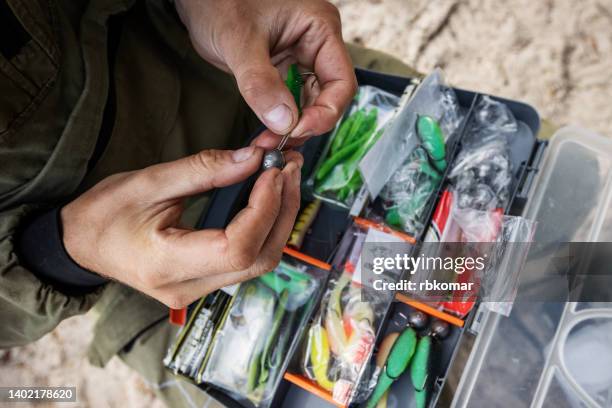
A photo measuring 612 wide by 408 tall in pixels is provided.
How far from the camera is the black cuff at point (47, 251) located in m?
0.76

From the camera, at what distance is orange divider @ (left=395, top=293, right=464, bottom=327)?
0.90m

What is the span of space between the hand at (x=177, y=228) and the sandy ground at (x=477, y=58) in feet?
2.11

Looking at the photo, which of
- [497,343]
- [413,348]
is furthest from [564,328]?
[413,348]

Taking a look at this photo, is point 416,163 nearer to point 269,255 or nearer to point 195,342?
point 269,255

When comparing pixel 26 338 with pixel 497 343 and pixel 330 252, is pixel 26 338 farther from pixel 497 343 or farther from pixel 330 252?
pixel 497 343

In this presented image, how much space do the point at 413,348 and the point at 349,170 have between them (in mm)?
379

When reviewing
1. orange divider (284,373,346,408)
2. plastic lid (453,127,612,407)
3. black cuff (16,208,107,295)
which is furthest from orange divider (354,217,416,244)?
black cuff (16,208,107,295)

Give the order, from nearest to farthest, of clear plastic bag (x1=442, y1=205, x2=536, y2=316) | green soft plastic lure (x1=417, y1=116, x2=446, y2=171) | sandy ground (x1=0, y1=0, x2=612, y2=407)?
1. clear plastic bag (x1=442, y1=205, x2=536, y2=316)
2. green soft plastic lure (x1=417, y1=116, x2=446, y2=171)
3. sandy ground (x1=0, y1=0, x2=612, y2=407)

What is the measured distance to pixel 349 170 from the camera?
3.39 ft

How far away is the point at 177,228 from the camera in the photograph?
71 centimetres

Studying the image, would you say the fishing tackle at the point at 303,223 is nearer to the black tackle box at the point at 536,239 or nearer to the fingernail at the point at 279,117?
the black tackle box at the point at 536,239

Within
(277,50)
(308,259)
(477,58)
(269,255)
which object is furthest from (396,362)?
(477,58)

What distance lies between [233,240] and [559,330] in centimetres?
71

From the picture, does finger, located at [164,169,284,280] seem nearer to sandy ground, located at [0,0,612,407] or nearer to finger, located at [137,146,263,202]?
finger, located at [137,146,263,202]
